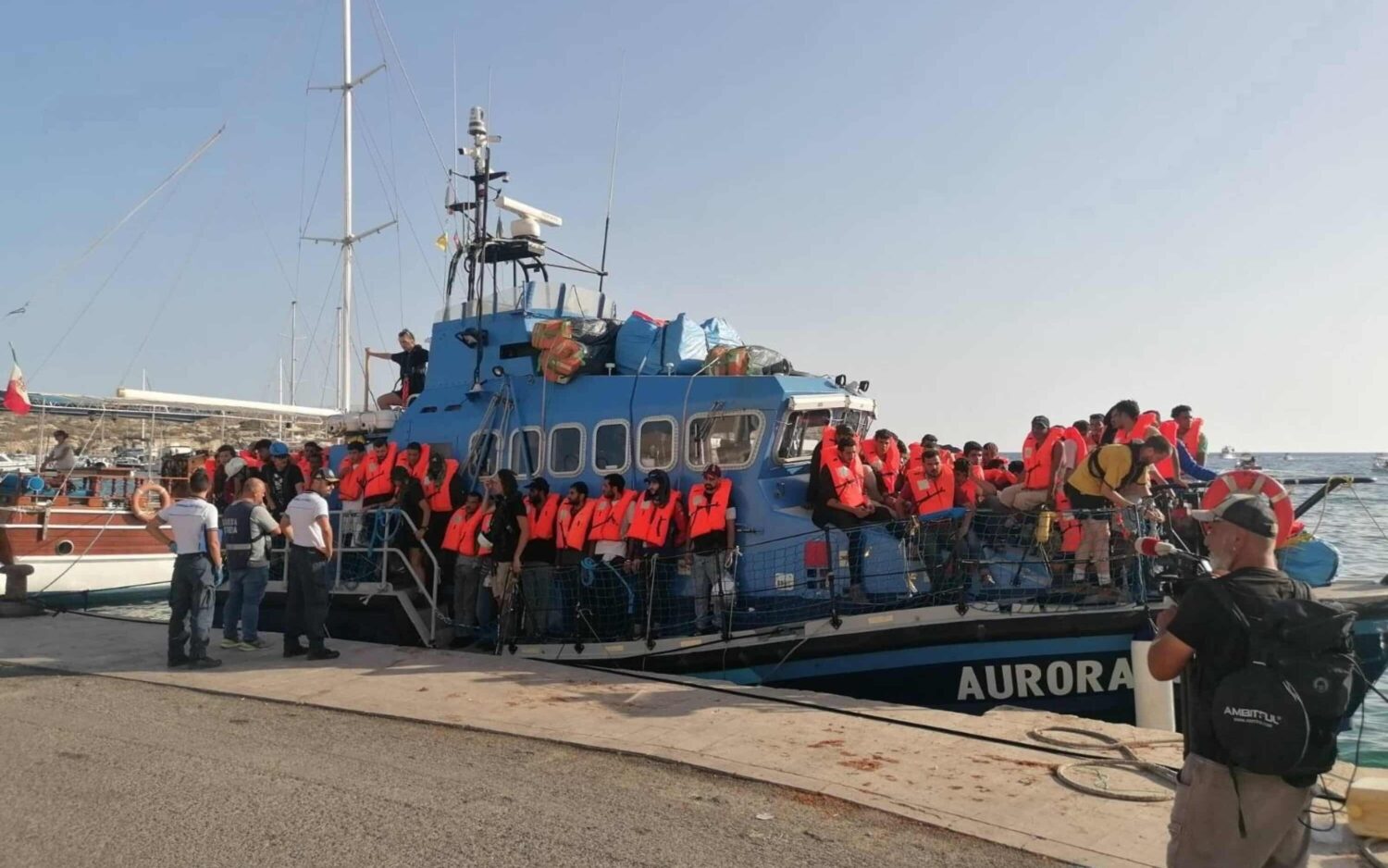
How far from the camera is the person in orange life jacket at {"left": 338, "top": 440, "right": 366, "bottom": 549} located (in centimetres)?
986

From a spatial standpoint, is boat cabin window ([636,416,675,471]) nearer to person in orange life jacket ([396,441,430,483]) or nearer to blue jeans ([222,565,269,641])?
person in orange life jacket ([396,441,430,483])

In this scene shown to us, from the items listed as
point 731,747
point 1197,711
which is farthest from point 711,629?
point 1197,711

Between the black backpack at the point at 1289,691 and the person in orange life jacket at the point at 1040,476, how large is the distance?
5130 millimetres

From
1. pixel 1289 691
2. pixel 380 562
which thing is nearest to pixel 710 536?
pixel 380 562

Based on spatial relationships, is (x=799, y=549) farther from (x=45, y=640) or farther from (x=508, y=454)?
(x=45, y=640)

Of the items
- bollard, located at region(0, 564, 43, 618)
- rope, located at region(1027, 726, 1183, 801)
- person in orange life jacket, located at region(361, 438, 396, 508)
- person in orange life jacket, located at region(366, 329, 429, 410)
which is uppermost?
person in orange life jacket, located at region(366, 329, 429, 410)

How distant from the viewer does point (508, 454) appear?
930cm

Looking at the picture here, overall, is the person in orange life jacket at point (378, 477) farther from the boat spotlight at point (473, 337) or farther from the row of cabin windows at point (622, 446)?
the boat spotlight at point (473, 337)

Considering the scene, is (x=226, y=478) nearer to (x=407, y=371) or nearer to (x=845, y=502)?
(x=407, y=371)

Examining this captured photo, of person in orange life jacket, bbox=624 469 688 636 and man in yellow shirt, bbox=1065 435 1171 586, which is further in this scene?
person in orange life jacket, bbox=624 469 688 636

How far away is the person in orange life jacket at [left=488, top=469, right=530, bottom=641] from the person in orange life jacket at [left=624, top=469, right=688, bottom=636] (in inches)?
37.5

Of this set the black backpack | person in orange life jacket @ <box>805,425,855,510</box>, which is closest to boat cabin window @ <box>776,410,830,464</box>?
person in orange life jacket @ <box>805,425,855,510</box>

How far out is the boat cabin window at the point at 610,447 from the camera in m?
8.67

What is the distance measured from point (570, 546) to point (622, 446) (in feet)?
3.29
